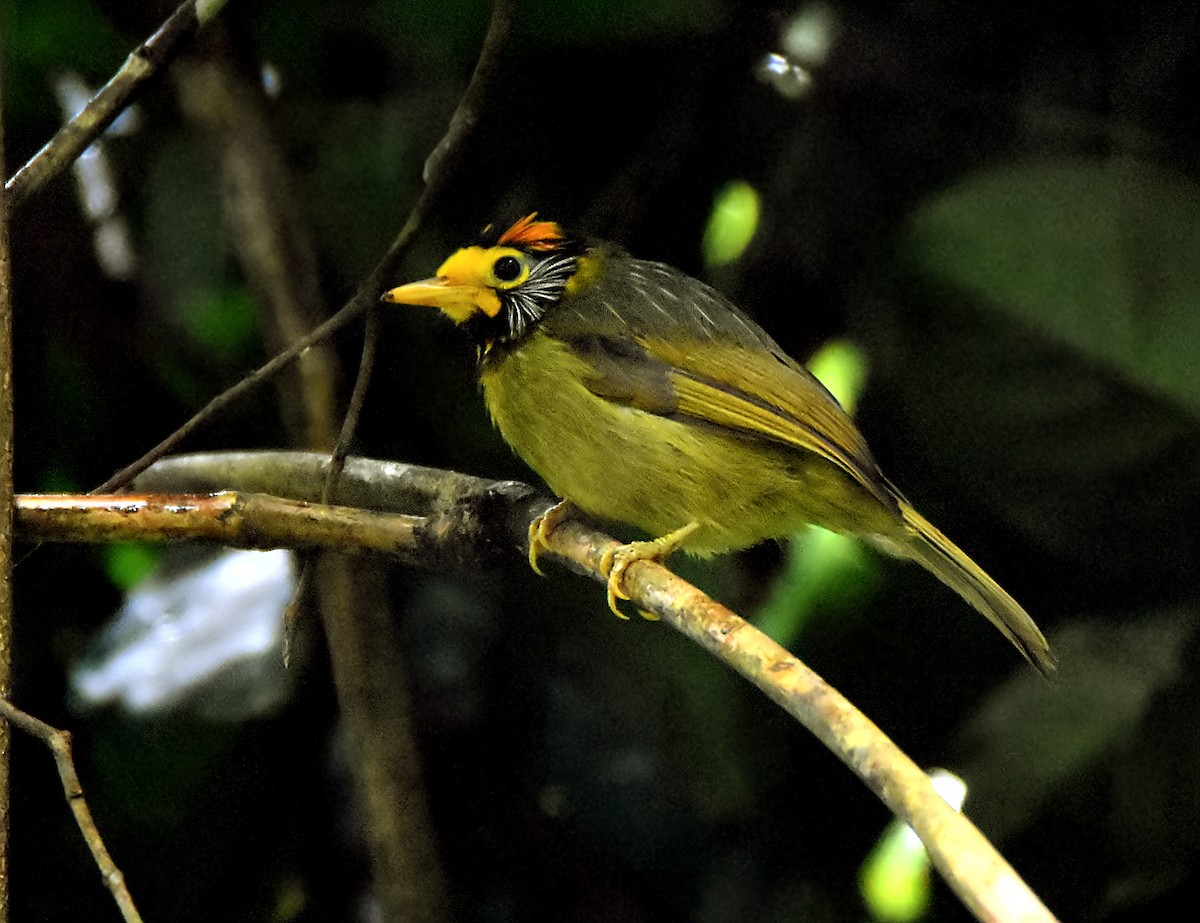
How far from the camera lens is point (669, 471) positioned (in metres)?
1.50

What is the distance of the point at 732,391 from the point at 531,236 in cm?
35

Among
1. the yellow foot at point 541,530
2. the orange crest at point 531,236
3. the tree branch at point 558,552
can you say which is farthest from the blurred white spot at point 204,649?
the orange crest at point 531,236

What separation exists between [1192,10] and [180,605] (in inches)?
58.4

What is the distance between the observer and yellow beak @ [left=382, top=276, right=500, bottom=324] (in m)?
1.51

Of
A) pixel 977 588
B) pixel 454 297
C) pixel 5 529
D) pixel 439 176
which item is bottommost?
pixel 977 588

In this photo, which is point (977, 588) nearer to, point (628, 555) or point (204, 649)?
point (628, 555)

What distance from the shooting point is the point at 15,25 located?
5.67 ft

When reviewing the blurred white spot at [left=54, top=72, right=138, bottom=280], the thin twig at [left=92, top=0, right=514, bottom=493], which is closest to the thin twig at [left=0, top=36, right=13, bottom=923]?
the thin twig at [left=92, top=0, right=514, bottom=493]

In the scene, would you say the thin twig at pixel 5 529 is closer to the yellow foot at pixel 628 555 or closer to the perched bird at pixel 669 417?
the perched bird at pixel 669 417

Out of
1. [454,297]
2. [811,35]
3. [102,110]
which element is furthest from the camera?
[811,35]

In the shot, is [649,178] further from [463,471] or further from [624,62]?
[463,471]

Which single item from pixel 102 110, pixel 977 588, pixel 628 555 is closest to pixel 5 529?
pixel 102 110

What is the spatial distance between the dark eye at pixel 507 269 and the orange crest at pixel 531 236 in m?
0.03

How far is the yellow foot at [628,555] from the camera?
136 cm
